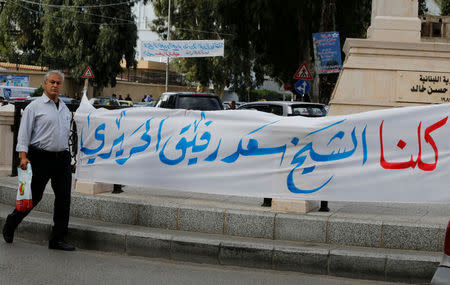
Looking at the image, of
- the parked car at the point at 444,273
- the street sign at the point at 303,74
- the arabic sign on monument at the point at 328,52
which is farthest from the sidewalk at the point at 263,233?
the street sign at the point at 303,74

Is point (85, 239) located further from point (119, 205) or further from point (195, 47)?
point (195, 47)

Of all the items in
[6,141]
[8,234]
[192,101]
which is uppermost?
[192,101]

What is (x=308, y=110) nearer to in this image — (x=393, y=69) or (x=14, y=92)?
(x=393, y=69)

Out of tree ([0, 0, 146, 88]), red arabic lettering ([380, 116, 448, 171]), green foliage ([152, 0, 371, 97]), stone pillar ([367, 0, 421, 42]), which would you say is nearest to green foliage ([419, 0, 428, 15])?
green foliage ([152, 0, 371, 97])

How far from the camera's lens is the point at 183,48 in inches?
1603

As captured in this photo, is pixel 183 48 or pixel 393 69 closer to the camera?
pixel 393 69

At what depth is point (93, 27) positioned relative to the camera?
43219 millimetres

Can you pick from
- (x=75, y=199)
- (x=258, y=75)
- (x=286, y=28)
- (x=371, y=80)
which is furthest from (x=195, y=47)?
(x=75, y=199)

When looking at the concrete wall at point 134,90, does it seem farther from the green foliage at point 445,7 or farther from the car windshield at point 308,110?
the car windshield at point 308,110

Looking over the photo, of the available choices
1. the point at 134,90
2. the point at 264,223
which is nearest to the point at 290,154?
the point at 264,223

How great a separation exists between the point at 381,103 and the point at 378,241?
24.1ft

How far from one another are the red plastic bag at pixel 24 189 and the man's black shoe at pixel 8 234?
0.35 meters

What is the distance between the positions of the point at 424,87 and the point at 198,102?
6754 mm

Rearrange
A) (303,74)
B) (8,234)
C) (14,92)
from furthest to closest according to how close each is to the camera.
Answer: (14,92), (303,74), (8,234)
